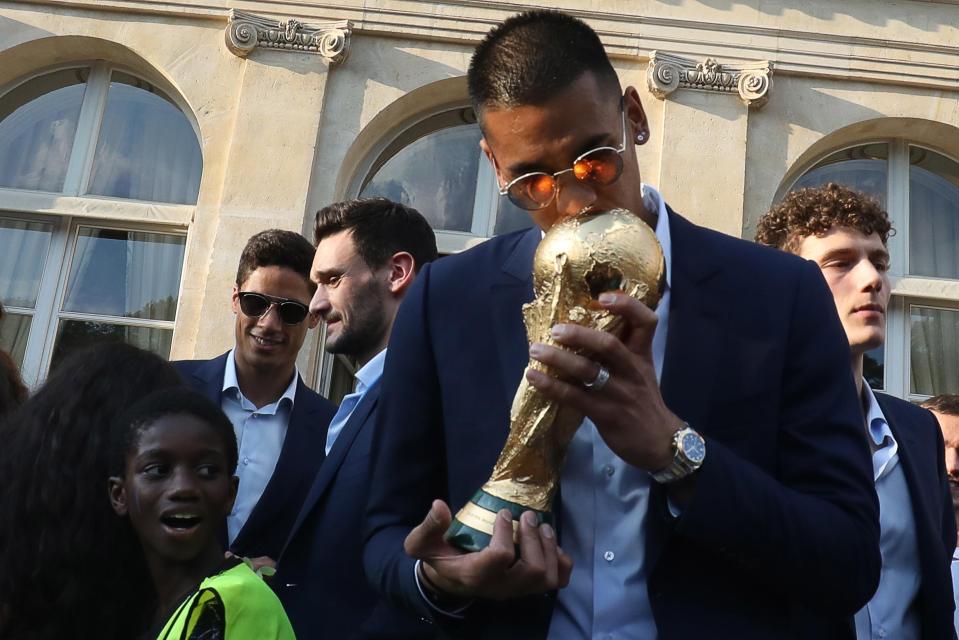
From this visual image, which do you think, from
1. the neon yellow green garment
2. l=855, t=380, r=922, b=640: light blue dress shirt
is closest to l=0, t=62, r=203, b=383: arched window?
the neon yellow green garment

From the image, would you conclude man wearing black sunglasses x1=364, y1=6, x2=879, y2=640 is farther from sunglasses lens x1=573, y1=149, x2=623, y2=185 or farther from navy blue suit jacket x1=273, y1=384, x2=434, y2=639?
navy blue suit jacket x1=273, y1=384, x2=434, y2=639

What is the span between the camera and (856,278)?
3445mm

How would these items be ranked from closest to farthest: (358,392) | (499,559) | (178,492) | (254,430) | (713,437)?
(499,559)
(713,437)
(178,492)
(358,392)
(254,430)

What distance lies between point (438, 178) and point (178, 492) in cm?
561

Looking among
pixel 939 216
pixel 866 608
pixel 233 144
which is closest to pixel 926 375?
pixel 939 216

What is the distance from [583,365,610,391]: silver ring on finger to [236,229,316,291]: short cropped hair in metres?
3.30

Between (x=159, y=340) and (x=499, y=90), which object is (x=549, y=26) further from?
(x=159, y=340)

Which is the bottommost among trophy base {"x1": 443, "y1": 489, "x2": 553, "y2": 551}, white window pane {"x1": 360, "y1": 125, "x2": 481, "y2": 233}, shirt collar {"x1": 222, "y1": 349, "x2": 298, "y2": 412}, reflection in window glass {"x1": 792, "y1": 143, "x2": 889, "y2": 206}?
trophy base {"x1": 443, "y1": 489, "x2": 553, "y2": 551}

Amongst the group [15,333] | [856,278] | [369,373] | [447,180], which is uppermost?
[447,180]

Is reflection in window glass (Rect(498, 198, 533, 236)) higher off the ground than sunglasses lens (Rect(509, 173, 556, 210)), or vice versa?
reflection in window glass (Rect(498, 198, 533, 236))

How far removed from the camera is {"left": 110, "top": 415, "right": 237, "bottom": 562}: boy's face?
283cm

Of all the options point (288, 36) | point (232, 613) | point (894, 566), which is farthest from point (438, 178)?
point (232, 613)

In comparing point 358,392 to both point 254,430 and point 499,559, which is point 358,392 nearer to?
point 254,430

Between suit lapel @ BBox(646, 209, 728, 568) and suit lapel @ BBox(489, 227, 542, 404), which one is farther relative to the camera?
suit lapel @ BBox(489, 227, 542, 404)
